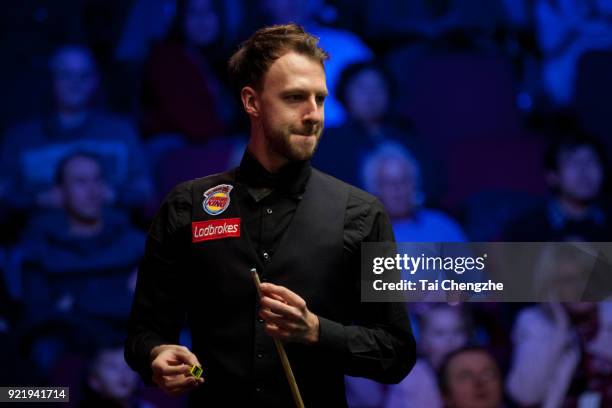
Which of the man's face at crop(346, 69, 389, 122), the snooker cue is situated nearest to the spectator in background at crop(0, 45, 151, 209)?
the man's face at crop(346, 69, 389, 122)

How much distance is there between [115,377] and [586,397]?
2.21 meters

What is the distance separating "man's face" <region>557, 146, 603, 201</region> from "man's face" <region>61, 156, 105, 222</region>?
222 cm

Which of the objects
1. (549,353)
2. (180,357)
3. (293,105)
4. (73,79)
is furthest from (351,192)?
(73,79)

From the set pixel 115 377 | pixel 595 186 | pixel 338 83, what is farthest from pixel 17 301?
pixel 595 186

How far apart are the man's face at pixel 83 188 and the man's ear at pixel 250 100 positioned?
219 centimetres

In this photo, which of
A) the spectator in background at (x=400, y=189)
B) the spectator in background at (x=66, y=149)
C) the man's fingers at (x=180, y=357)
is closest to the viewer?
the man's fingers at (x=180, y=357)

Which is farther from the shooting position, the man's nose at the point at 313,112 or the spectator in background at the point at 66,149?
the spectator in background at the point at 66,149

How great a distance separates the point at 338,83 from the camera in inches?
167

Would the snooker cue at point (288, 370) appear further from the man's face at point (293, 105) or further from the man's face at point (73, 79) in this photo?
the man's face at point (73, 79)

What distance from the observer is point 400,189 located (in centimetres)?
422

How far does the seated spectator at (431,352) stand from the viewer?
4.10 m

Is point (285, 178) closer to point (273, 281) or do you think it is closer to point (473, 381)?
point (273, 281)

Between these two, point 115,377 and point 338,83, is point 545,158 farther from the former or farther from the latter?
point 115,377

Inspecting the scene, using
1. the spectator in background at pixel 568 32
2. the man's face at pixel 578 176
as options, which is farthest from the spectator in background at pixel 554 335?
the spectator in background at pixel 568 32
